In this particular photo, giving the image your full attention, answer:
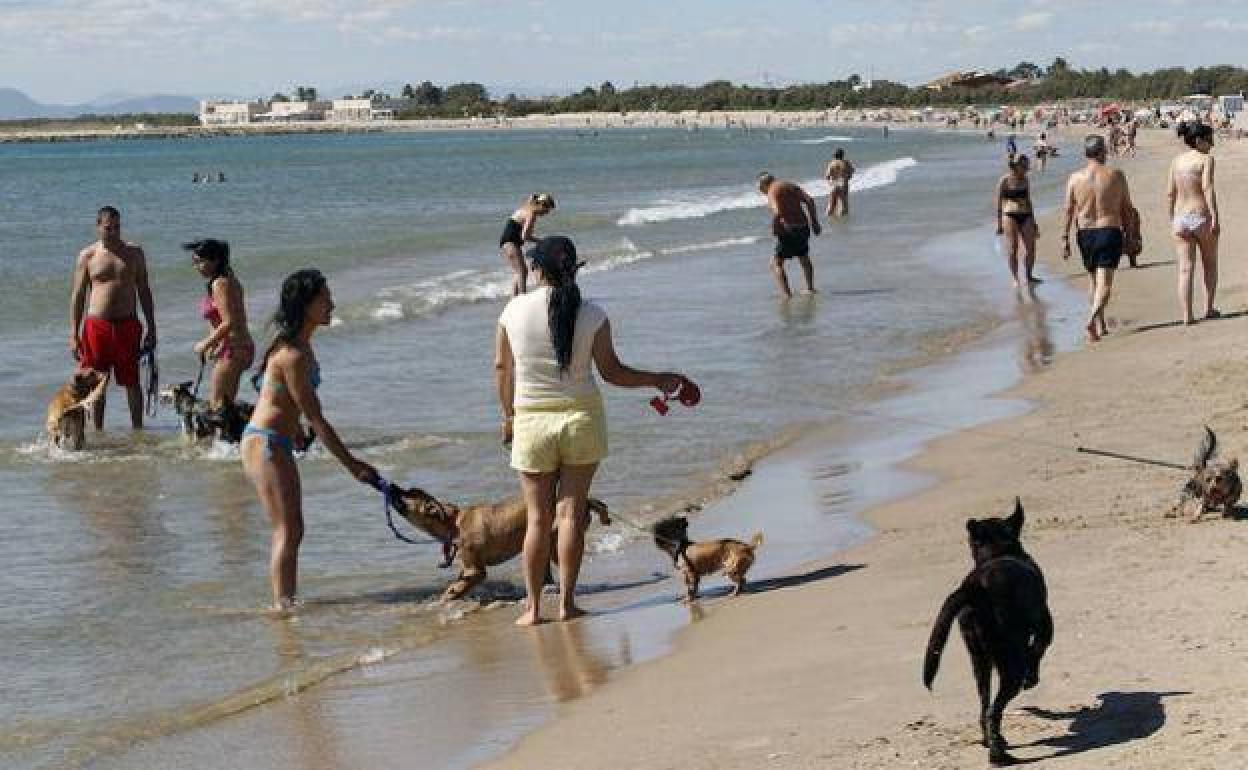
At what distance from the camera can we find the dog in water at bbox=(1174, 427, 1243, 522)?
269 inches

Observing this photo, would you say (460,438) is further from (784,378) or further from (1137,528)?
(1137,528)

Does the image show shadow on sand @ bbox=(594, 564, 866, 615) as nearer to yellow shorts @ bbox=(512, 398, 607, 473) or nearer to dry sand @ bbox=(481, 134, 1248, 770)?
dry sand @ bbox=(481, 134, 1248, 770)

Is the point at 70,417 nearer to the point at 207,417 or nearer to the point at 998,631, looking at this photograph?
the point at 207,417

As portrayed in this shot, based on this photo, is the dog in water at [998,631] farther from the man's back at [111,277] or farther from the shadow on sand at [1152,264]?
the shadow on sand at [1152,264]

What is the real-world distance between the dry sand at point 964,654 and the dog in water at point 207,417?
479 centimetres

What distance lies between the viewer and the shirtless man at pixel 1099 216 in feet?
44.3

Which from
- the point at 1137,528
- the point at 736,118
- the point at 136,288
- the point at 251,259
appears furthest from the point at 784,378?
the point at 736,118

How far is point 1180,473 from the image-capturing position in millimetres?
8062

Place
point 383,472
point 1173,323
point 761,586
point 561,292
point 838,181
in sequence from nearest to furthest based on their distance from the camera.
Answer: point 561,292 < point 761,586 < point 383,472 < point 1173,323 < point 838,181

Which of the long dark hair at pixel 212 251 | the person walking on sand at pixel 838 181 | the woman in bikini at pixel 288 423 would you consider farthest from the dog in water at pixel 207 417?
the person walking on sand at pixel 838 181

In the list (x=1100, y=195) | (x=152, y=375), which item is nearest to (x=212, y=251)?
(x=152, y=375)

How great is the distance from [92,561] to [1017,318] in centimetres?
994

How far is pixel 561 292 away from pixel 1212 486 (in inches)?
106

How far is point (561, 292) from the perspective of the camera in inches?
268
